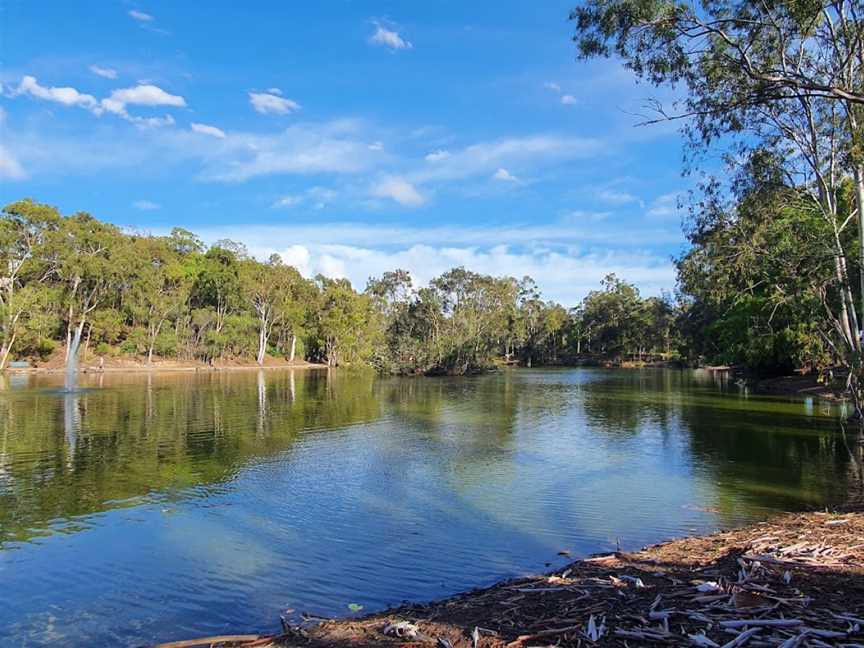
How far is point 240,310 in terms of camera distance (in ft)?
252

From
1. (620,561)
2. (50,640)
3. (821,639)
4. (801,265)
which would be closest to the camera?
(821,639)

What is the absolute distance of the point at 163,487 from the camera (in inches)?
550

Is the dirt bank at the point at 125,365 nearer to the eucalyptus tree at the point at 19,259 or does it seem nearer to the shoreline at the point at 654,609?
the eucalyptus tree at the point at 19,259

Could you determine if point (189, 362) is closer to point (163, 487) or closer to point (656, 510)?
point (163, 487)

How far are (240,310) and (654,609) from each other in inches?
3002

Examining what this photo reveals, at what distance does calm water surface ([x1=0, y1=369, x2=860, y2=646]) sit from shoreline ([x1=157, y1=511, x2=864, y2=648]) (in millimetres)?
1444

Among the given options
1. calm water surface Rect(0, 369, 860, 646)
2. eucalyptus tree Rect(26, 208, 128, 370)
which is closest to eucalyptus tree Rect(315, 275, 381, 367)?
eucalyptus tree Rect(26, 208, 128, 370)

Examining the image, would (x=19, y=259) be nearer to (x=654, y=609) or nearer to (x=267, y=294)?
(x=267, y=294)

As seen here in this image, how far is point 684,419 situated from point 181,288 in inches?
2220

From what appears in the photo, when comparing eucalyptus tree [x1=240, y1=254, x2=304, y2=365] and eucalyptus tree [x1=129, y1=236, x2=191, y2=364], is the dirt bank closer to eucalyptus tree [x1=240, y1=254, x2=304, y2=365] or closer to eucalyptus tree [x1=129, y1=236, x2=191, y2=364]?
eucalyptus tree [x1=129, y1=236, x2=191, y2=364]

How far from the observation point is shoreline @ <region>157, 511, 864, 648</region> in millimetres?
4805

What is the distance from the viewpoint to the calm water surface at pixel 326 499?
805cm

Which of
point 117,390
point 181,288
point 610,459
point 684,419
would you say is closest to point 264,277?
point 181,288

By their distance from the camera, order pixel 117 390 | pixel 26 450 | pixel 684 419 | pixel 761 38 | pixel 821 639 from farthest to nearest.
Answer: pixel 117 390
pixel 684 419
pixel 26 450
pixel 761 38
pixel 821 639
